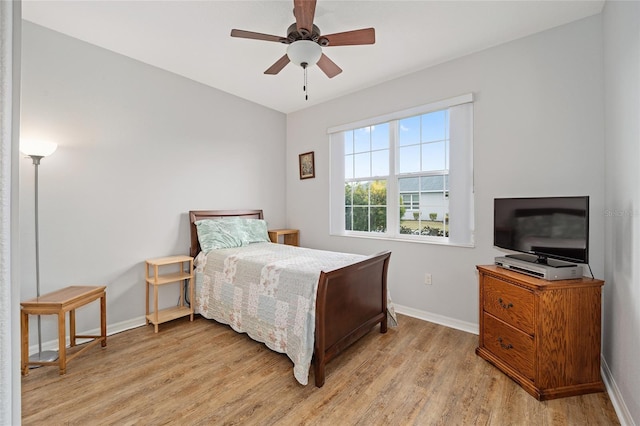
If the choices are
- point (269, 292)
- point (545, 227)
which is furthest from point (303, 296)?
point (545, 227)

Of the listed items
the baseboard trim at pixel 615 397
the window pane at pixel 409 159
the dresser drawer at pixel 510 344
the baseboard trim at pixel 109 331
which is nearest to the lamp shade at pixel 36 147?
the baseboard trim at pixel 109 331

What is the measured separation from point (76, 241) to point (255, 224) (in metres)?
1.85

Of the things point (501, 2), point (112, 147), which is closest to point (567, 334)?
point (501, 2)

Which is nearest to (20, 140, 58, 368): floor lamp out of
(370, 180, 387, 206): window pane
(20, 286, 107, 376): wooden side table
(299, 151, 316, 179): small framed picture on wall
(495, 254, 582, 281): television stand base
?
(20, 286, 107, 376): wooden side table

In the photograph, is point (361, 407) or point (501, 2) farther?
point (501, 2)

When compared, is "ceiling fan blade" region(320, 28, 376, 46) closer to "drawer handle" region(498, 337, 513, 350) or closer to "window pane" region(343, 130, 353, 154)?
"window pane" region(343, 130, 353, 154)

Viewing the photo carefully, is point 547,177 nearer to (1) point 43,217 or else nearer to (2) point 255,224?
(2) point 255,224

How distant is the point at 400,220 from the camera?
3.45 meters

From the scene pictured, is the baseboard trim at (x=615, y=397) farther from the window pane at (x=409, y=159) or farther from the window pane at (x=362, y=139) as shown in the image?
the window pane at (x=362, y=139)

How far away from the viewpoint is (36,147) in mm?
2211

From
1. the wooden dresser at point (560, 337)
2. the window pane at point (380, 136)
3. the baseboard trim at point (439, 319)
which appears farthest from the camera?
the window pane at point (380, 136)

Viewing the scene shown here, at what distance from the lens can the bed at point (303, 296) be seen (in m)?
2.05

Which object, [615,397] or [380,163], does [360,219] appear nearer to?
[380,163]

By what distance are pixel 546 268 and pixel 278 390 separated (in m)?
2.01
